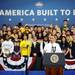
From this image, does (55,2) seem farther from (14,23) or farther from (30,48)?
(30,48)

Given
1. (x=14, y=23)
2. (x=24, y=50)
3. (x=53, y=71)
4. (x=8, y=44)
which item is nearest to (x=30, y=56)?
(x=24, y=50)

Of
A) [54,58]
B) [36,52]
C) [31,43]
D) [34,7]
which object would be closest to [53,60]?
[54,58]

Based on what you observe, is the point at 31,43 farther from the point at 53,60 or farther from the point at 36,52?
the point at 53,60

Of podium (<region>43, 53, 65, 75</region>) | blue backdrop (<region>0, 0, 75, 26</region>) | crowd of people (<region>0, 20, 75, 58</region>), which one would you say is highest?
blue backdrop (<region>0, 0, 75, 26</region>)

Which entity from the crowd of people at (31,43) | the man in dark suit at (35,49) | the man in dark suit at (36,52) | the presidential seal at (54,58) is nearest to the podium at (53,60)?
the presidential seal at (54,58)

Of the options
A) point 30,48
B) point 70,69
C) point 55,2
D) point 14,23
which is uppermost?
point 55,2

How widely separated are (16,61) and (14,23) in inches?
216

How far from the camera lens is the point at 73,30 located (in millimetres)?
13586

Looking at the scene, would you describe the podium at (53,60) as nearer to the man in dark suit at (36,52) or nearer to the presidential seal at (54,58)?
the presidential seal at (54,58)

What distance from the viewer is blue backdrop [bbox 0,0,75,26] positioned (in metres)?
16.2

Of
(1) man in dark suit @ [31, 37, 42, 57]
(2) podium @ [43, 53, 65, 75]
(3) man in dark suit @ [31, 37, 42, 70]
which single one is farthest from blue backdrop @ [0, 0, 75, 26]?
(2) podium @ [43, 53, 65, 75]

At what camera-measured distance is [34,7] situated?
1633cm

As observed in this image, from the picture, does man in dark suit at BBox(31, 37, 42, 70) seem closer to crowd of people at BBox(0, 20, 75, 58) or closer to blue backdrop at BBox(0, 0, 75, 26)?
crowd of people at BBox(0, 20, 75, 58)

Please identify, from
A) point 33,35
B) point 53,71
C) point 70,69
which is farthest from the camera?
point 33,35
